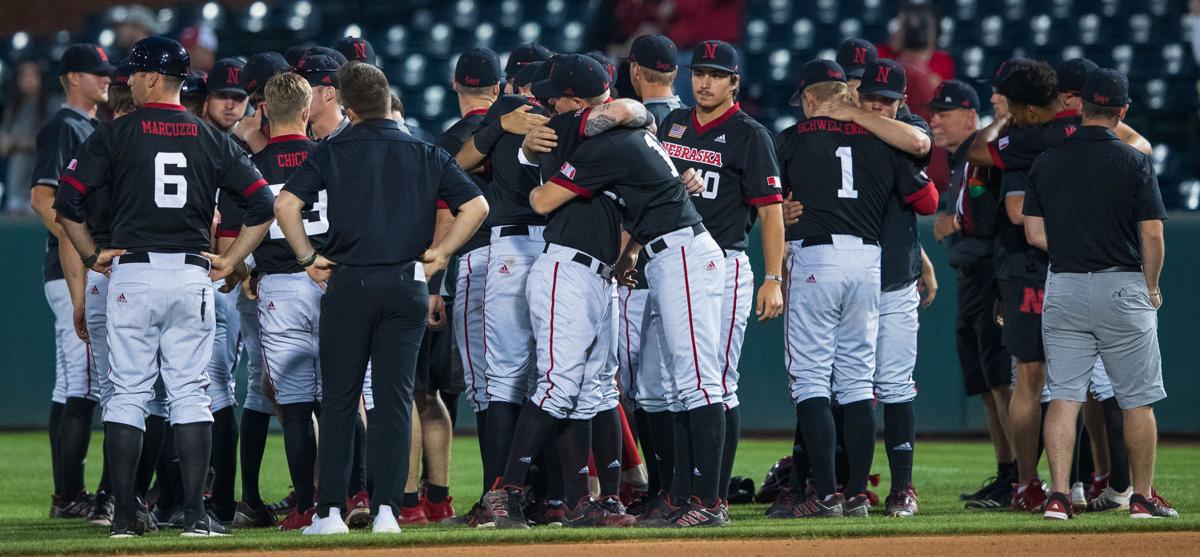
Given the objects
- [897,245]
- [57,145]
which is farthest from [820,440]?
[57,145]

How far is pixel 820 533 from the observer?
18.3 feet

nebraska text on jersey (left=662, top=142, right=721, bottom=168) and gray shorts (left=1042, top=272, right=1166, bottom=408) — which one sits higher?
nebraska text on jersey (left=662, top=142, right=721, bottom=168)

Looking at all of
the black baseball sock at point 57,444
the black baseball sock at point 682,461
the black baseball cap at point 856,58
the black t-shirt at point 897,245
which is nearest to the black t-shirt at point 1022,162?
the black t-shirt at point 897,245

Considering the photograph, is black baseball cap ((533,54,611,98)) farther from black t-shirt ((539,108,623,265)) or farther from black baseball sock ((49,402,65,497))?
black baseball sock ((49,402,65,497))

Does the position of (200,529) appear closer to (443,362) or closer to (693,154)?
(443,362)

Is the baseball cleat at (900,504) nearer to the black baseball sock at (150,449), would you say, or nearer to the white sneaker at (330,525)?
the white sneaker at (330,525)

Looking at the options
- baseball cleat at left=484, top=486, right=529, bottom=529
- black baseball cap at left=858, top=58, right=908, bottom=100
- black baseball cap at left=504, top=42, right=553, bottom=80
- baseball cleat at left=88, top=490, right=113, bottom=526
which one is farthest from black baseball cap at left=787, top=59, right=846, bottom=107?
baseball cleat at left=88, top=490, right=113, bottom=526

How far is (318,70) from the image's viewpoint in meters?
6.34

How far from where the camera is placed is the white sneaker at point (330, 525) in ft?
17.7

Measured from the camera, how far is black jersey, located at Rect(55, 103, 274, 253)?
5629mm

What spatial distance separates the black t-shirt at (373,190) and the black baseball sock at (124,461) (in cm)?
101

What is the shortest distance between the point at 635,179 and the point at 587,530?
4.33 ft

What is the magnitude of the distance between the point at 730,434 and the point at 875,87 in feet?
5.79

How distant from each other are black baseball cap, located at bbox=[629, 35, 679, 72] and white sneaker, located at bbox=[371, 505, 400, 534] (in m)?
2.21
